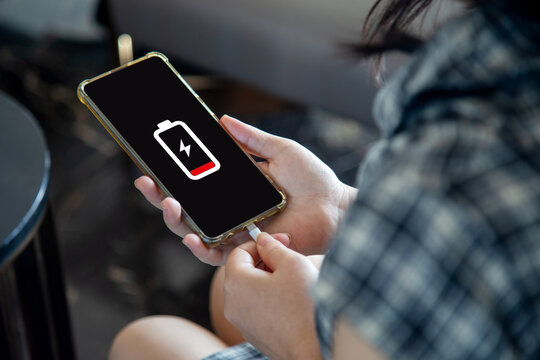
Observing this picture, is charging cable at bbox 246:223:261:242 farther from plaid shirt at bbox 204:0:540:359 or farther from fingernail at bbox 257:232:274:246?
plaid shirt at bbox 204:0:540:359

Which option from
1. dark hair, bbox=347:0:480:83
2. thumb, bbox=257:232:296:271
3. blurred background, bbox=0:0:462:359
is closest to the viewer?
dark hair, bbox=347:0:480:83

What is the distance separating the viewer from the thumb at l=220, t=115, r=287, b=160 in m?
0.71

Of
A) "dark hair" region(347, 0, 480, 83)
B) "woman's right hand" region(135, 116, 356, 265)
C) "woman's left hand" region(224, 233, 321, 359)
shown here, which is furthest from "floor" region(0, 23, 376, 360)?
"dark hair" region(347, 0, 480, 83)

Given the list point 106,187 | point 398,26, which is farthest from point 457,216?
point 106,187

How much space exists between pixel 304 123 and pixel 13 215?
0.96 meters

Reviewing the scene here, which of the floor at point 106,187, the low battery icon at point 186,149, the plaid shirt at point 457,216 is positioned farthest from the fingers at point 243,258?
the floor at point 106,187

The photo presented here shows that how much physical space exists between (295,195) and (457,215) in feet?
1.32

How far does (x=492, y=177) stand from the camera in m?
0.32

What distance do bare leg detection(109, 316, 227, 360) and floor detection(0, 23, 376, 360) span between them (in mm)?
428

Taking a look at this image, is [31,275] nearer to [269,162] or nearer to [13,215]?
→ [13,215]

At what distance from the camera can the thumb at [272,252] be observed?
1.81 feet

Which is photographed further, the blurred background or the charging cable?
the blurred background

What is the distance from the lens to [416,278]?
327mm

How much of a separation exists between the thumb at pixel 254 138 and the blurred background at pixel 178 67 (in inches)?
13.0
